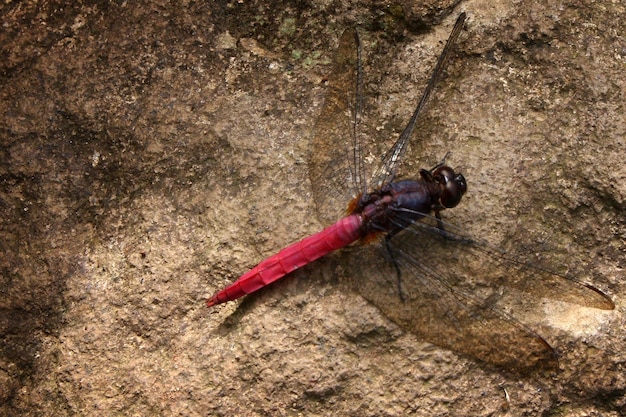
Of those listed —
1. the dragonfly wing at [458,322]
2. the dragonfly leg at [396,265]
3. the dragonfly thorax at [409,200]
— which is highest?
the dragonfly thorax at [409,200]

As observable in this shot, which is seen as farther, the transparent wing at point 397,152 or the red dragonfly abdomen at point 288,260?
the transparent wing at point 397,152

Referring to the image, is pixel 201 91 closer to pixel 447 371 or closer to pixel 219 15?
pixel 219 15

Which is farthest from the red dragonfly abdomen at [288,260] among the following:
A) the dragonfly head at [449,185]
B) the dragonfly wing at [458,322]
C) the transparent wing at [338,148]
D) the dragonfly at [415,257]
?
the dragonfly head at [449,185]

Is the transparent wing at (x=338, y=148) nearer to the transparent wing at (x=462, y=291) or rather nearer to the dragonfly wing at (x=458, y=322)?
the transparent wing at (x=462, y=291)

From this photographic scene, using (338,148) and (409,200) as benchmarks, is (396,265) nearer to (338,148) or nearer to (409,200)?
(409,200)

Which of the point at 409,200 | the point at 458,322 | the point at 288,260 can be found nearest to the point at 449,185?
the point at 409,200

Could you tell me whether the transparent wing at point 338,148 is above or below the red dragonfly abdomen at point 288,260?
above

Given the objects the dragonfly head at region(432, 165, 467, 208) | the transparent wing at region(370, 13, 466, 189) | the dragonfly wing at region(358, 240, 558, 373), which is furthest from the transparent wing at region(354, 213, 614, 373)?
the transparent wing at region(370, 13, 466, 189)
